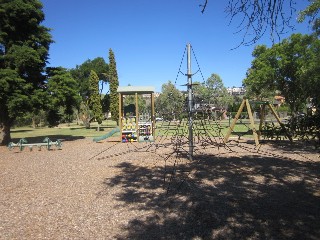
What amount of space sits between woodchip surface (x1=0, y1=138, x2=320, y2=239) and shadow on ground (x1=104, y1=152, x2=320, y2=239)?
0.02 meters

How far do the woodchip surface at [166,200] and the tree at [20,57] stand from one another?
758 cm

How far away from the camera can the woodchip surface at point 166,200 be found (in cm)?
503

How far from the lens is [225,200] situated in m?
6.43

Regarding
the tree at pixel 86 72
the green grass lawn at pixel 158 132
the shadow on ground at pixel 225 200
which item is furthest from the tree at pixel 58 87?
the tree at pixel 86 72

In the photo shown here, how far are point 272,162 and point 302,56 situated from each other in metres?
14.5

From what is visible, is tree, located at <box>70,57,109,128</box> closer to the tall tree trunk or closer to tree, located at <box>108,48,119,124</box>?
tree, located at <box>108,48,119,124</box>

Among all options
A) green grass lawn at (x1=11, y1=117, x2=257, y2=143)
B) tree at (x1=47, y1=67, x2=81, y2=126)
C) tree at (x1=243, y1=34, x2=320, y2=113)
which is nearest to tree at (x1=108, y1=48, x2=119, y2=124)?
green grass lawn at (x1=11, y1=117, x2=257, y2=143)

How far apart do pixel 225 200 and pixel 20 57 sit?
1594 centimetres

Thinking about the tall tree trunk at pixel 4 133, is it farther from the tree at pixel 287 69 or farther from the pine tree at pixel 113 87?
the pine tree at pixel 113 87

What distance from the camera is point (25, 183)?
8922 mm

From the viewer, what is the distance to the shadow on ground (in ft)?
16.1

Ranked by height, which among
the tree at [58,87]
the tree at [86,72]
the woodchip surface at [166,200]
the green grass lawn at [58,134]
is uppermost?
the tree at [86,72]

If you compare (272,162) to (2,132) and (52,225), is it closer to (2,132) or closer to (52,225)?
(52,225)

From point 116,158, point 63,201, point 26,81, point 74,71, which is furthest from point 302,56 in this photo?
point 74,71
